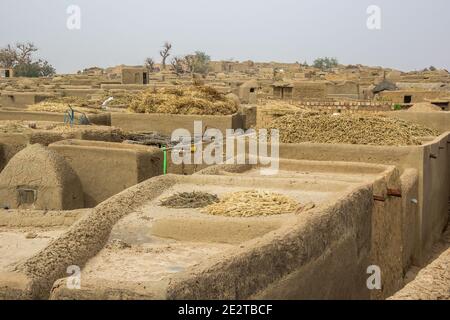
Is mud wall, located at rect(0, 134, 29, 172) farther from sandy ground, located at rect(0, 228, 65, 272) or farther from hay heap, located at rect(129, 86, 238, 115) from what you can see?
hay heap, located at rect(129, 86, 238, 115)

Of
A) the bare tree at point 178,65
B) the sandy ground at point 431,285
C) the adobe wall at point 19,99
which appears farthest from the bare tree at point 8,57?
the sandy ground at point 431,285

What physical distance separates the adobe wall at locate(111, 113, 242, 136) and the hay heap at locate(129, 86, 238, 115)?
2.26 ft

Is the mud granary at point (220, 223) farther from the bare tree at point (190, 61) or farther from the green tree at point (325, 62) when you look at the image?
the green tree at point (325, 62)

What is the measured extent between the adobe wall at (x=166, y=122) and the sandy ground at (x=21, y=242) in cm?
897

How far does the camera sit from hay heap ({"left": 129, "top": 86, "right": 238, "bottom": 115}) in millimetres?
19562

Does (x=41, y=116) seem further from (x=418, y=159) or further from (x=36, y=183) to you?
(x=418, y=159)

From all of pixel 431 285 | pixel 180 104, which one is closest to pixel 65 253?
pixel 431 285

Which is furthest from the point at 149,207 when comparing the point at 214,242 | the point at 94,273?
the point at 94,273

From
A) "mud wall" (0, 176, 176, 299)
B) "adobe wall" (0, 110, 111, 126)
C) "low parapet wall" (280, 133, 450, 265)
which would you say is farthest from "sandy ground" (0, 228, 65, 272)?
"adobe wall" (0, 110, 111, 126)

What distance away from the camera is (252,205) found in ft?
25.5

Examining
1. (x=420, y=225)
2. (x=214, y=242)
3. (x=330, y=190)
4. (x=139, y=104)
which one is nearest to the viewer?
(x=214, y=242)

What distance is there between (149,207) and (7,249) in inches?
104
